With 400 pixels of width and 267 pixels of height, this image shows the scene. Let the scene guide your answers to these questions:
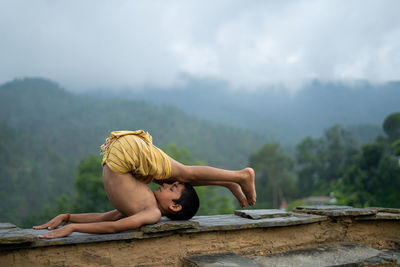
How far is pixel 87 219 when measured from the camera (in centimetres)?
256

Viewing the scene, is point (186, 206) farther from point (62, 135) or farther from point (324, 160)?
point (62, 135)

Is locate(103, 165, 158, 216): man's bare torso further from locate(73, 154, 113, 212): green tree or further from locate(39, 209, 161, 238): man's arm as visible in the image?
locate(73, 154, 113, 212): green tree

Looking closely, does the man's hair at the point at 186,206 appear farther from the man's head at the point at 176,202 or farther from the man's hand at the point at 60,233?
the man's hand at the point at 60,233

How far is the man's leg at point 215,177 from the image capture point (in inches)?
99.7

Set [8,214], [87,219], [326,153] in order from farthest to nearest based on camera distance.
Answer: [326,153]
[8,214]
[87,219]

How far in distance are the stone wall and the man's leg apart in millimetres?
196

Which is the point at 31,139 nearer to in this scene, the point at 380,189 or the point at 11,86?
the point at 11,86

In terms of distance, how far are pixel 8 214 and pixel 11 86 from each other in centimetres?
4882

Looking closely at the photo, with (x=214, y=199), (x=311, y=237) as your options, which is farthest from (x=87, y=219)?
(x=214, y=199)

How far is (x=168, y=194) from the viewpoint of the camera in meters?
2.42

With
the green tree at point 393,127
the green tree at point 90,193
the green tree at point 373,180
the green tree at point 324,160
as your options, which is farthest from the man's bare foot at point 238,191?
the green tree at point 393,127

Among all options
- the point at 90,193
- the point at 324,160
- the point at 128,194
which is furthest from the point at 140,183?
the point at 324,160

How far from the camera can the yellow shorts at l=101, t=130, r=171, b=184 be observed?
2.28m

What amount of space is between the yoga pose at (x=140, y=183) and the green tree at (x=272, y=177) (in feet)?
116
